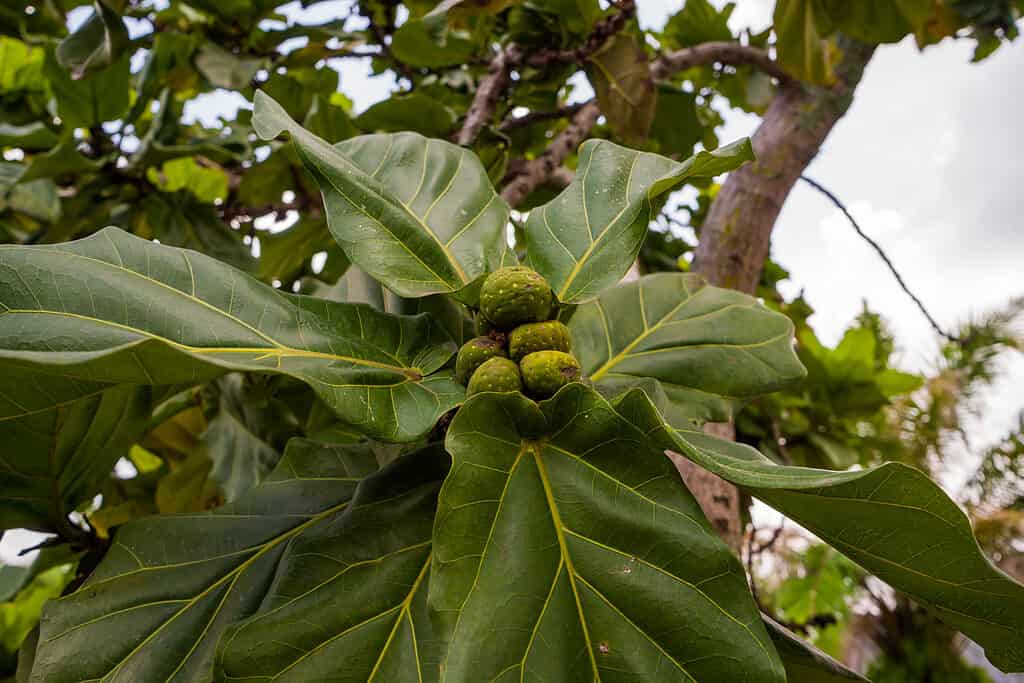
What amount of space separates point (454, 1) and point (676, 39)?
111 cm

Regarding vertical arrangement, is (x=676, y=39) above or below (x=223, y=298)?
above

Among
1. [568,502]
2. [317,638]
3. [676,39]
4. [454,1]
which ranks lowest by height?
[317,638]

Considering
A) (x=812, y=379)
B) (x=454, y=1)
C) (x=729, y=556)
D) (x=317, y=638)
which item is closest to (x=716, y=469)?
(x=729, y=556)

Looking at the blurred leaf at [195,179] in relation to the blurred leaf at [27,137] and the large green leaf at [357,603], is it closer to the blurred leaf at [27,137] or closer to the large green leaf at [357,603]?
the blurred leaf at [27,137]

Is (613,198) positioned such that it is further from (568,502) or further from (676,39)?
(676,39)

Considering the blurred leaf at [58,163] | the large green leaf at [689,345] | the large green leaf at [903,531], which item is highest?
the blurred leaf at [58,163]

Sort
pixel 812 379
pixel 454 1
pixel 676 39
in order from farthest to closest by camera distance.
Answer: pixel 676 39 < pixel 812 379 < pixel 454 1

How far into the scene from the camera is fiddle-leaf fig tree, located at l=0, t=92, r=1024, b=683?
0.40 metres

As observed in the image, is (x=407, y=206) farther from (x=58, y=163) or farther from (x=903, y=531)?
(x=58, y=163)

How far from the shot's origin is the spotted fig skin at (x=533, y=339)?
519mm

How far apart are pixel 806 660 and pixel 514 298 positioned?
13.8 inches

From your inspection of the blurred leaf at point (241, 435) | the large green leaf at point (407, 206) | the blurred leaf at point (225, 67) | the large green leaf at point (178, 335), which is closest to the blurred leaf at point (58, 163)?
the blurred leaf at point (225, 67)

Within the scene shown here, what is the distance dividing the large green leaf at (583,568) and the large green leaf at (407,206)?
6.9 inches

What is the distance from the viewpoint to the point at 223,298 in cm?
52
